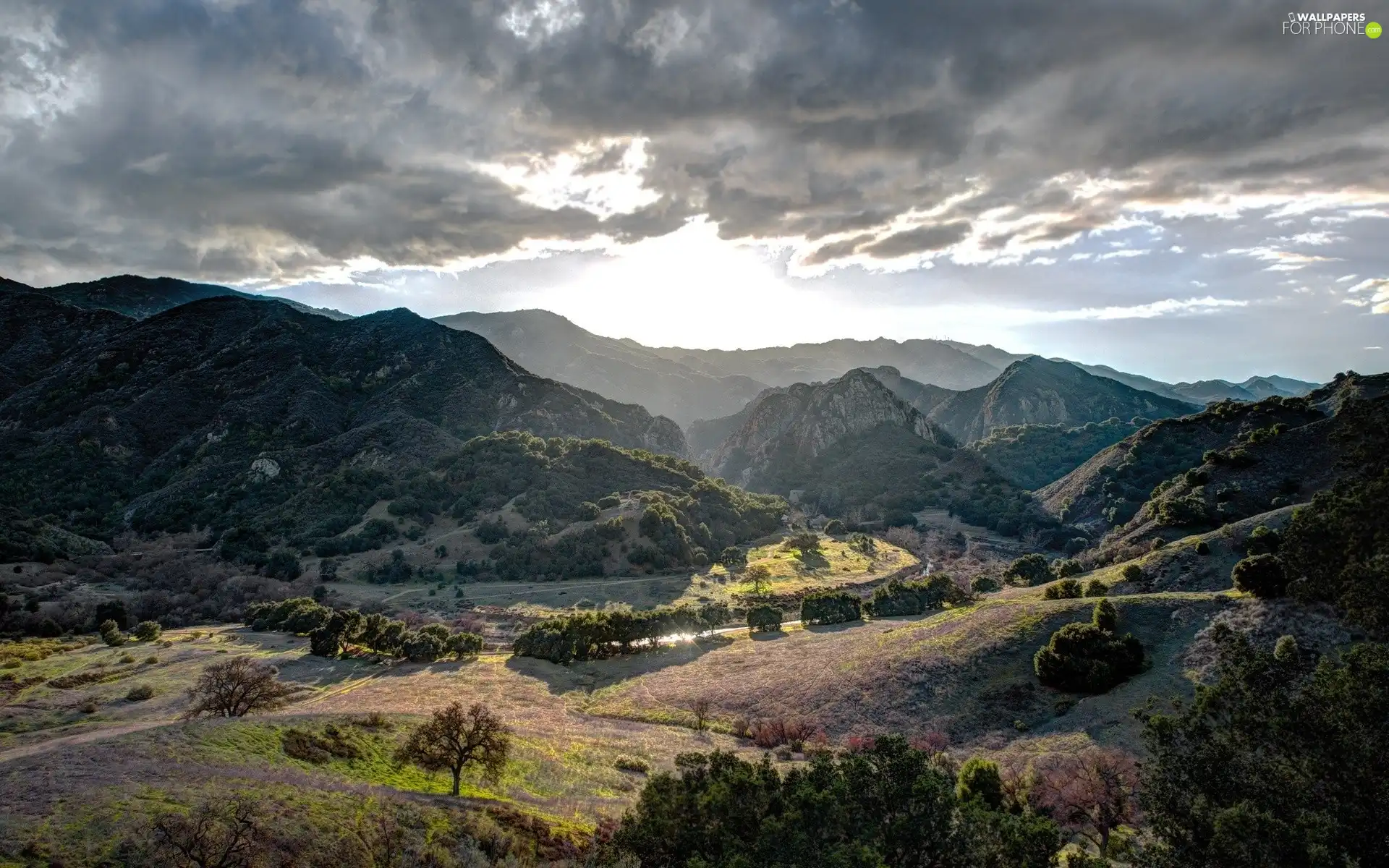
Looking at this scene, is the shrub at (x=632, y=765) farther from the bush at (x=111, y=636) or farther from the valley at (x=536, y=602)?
the bush at (x=111, y=636)

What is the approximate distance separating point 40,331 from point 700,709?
766 ft

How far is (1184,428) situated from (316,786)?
6713 inches

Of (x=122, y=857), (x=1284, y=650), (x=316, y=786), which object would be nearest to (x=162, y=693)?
(x=316, y=786)

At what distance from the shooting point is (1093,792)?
2908 centimetres

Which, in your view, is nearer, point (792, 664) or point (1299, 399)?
point (792, 664)

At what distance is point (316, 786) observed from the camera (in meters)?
26.0

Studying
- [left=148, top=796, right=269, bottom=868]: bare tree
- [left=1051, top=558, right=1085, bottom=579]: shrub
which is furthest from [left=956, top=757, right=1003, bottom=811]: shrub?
[left=1051, top=558, right=1085, bottom=579]: shrub

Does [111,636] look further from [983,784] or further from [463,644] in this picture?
[983,784]

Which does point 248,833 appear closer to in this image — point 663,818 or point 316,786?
point 316,786

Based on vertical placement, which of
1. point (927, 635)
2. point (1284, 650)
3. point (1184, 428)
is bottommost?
point (927, 635)

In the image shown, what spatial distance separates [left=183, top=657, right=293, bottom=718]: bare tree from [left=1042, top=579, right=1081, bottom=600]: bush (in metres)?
62.1

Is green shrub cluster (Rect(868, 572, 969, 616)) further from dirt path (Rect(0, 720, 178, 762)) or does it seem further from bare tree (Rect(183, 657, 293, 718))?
dirt path (Rect(0, 720, 178, 762))

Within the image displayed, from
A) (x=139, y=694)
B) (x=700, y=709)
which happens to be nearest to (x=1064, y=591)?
(x=700, y=709)

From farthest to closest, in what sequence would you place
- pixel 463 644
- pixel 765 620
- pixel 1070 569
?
pixel 765 620 < pixel 1070 569 < pixel 463 644
